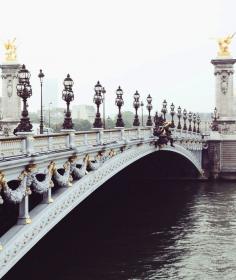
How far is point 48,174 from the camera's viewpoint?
19500 mm

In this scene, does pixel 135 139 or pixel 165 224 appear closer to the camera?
pixel 135 139

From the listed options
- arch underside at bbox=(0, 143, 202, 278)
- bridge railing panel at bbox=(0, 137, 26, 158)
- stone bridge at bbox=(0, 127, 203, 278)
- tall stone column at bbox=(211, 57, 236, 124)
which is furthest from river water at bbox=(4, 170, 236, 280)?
tall stone column at bbox=(211, 57, 236, 124)

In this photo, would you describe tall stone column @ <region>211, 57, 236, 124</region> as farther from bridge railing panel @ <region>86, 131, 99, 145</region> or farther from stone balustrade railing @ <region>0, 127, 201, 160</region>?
bridge railing panel @ <region>86, 131, 99, 145</region>

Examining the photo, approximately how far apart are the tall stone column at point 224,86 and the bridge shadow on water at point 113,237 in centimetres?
2457

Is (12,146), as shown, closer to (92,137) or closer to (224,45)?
(92,137)

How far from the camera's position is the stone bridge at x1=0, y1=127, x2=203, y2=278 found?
16.9 m

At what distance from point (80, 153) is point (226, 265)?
8.58m

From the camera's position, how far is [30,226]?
18.0m

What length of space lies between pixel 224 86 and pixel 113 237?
4948 cm

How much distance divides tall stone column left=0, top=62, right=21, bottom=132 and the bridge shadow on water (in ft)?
43.5

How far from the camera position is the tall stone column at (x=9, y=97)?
62684 mm

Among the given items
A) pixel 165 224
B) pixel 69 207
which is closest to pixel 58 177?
pixel 69 207

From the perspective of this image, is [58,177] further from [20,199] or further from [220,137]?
[220,137]

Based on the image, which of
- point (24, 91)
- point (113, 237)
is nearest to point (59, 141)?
point (24, 91)
